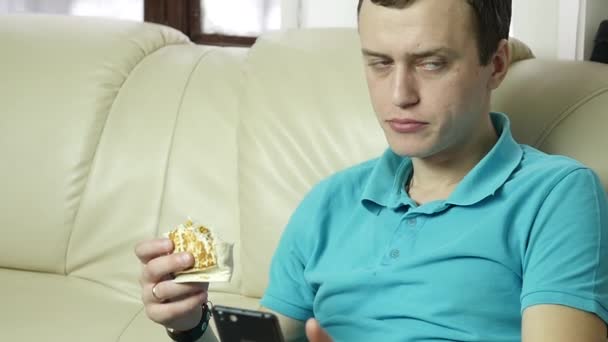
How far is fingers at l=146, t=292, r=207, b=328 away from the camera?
51.8 inches

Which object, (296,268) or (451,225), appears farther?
(296,268)

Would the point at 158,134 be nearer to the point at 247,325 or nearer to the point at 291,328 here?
the point at 291,328

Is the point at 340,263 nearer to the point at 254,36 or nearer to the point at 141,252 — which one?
the point at 141,252

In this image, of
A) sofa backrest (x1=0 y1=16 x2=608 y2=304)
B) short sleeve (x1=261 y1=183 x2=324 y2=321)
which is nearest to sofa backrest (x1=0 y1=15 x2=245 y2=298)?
sofa backrest (x1=0 y1=16 x2=608 y2=304)

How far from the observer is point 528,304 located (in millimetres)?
1248

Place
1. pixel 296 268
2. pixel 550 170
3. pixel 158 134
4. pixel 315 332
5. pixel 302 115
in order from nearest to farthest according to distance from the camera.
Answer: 1. pixel 315 332
2. pixel 550 170
3. pixel 296 268
4. pixel 302 115
5. pixel 158 134

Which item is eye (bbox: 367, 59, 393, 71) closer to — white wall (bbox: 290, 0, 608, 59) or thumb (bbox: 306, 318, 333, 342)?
thumb (bbox: 306, 318, 333, 342)

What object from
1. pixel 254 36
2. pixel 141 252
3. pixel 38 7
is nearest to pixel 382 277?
pixel 141 252

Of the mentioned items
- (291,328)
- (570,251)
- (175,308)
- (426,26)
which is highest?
(426,26)

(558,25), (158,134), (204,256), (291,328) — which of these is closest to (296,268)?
(291,328)

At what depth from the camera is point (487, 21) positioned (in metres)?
1.38

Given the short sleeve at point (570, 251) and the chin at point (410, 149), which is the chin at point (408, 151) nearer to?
the chin at point (410, 149)

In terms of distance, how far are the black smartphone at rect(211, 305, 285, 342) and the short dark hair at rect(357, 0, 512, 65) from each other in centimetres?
48

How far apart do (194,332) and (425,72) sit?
0.47 metres
